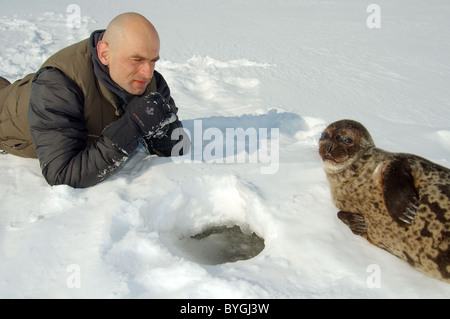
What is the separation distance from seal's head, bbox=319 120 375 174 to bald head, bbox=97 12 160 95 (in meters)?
1.25

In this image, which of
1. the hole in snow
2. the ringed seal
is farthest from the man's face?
the ringed seal

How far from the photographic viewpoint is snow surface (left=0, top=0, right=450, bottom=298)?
1.57 m

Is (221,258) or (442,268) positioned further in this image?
(221,258)

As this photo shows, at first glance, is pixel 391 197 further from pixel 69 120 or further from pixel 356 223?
pixel 69 120

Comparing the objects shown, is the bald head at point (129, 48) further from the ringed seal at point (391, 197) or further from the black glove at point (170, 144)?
the ringed seal at point (391, 197)

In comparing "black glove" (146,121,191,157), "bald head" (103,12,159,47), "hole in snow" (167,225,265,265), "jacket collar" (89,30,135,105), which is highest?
"bald head" (103,12,159,47)

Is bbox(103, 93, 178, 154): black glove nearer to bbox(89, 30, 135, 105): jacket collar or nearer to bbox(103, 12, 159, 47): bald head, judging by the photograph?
bbox(89, 30, 135, 105): jacket collar

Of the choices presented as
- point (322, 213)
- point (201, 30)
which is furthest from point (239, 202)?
point (201, 30)

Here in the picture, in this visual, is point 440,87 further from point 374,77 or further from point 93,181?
point 93,181

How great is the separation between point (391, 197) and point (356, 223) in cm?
32

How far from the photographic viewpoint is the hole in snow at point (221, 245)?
211 centimetres

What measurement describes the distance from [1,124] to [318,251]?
236cm

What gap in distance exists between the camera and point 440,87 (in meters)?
4.47

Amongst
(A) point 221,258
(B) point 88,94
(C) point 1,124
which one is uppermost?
(B) point 88,94
